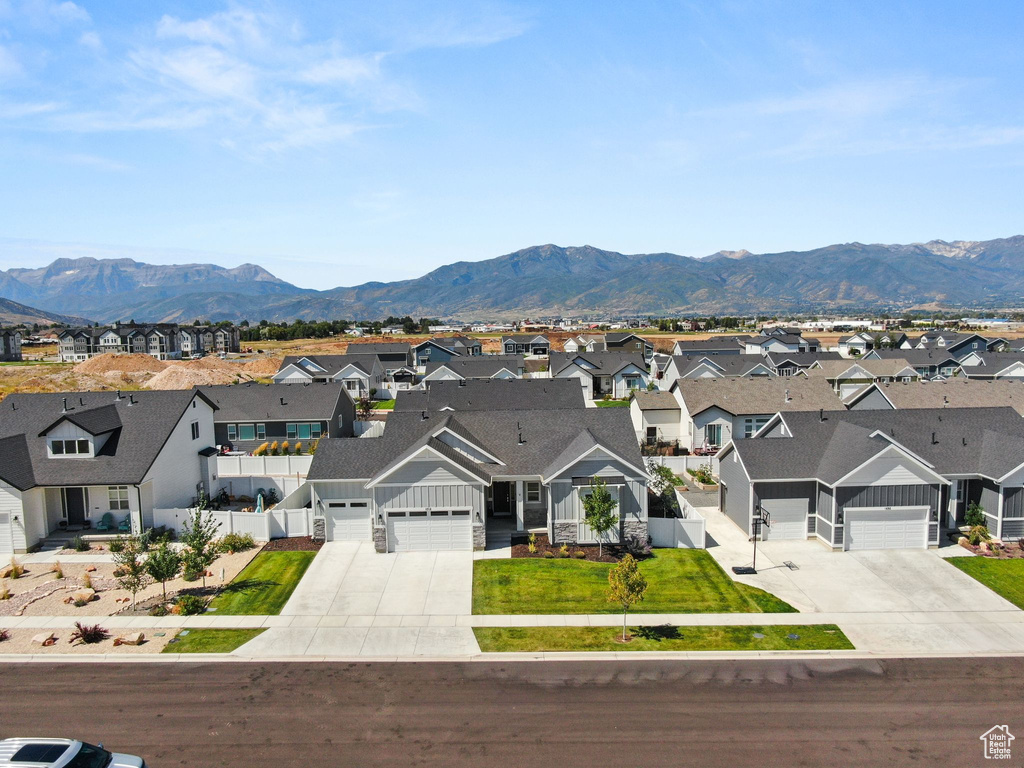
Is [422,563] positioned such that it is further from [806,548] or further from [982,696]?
[982,696]

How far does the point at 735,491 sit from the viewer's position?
1256 inches

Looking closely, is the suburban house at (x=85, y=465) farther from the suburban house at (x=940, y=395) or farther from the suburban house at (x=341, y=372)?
the suburban house at (x=341, y=372)

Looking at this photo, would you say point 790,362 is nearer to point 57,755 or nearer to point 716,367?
point 716,367

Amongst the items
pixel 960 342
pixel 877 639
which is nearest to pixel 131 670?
pixel 877 639

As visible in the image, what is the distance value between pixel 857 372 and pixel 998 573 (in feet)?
140

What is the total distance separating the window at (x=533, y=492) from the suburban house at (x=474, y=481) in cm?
4

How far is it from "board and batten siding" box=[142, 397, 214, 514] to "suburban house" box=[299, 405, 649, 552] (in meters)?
7.50

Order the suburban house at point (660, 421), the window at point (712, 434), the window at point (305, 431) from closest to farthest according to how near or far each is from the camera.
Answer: the window at point (712, 434)
the window at point (305, 431)
the suburban house at point (660, 421)

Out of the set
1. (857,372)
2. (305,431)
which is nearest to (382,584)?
(305,431)

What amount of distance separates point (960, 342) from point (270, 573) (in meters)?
93.9

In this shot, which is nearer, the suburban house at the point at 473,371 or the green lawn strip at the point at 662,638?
the green lawn strip at the point at 662,638

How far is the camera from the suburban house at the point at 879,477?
1105 inches

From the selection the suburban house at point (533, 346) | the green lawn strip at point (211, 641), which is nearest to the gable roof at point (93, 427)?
the green lawn strip at point (211, 641)

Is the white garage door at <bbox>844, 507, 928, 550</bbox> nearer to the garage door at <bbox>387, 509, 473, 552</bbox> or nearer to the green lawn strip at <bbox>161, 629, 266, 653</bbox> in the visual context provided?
the garage door at <bbox>387, 509, 473, 552</bbox>
